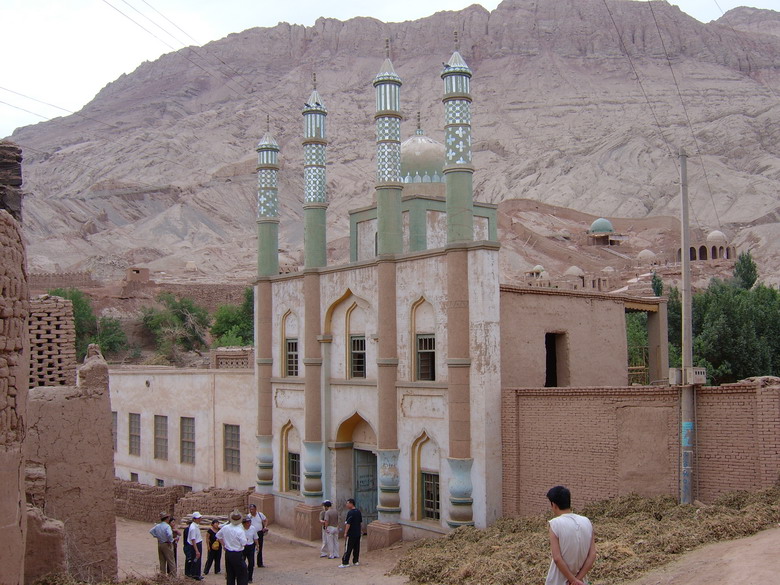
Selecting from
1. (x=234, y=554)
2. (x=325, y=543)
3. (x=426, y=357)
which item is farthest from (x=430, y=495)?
(x=234, y=554)

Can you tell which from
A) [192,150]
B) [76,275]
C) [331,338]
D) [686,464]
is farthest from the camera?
[192,150]

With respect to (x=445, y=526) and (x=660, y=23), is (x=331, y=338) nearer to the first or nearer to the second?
(x=445, y=526)

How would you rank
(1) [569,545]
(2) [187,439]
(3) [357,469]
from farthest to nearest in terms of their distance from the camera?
1. (2) [187,439]
2. (3) [357,469]
3. (1) [569,545]

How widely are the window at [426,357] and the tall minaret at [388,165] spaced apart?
2.17 metres

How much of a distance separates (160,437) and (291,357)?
7.11 m

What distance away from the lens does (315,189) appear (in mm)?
22172

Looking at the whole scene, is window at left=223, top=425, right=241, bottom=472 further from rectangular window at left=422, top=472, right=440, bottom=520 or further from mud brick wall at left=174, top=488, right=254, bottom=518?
rectangular window at left=422, top=472, right=440, bottom=520

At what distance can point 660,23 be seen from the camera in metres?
160

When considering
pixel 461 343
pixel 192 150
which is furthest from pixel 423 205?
pixel 192 150

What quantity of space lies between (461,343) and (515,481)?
289 centimetres

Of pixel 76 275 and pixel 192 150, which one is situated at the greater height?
pixel 192 150

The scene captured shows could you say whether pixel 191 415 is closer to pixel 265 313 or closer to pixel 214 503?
pixel 214 503

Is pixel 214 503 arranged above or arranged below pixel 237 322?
below

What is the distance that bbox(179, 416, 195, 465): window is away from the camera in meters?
25.7
